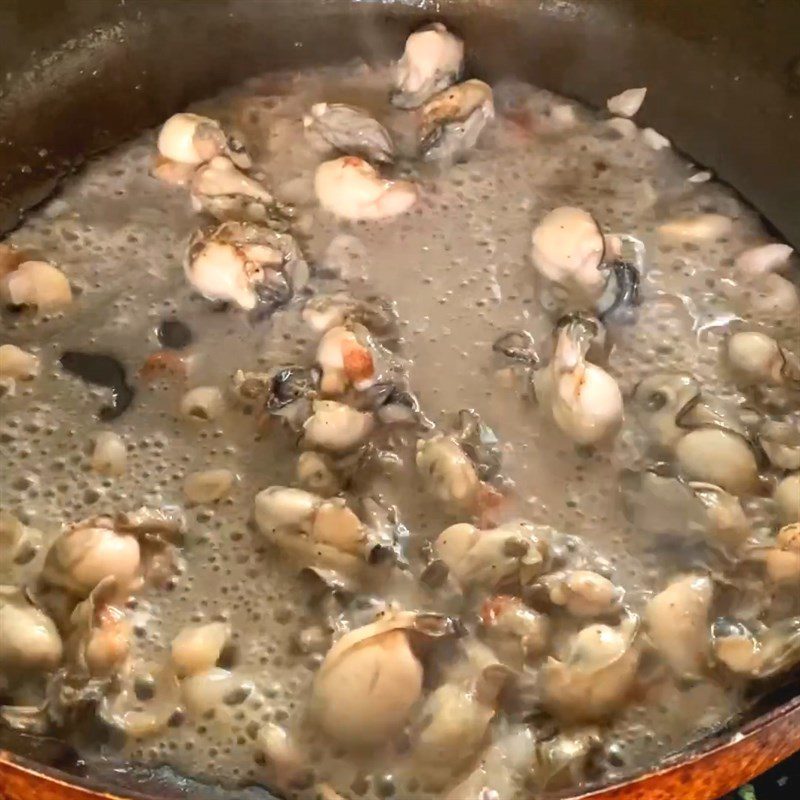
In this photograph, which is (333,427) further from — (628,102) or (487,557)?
(628,102)

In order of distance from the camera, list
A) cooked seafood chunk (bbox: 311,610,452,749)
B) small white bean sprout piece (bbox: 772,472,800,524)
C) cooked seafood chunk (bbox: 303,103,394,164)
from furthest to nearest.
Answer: cooked seafood chunk (bbox: 303,103,394,164) < small white bean sprout piece (bbox: 772,472,800,524) < cooked seafood chunk (bbox: 311,610,452,749)

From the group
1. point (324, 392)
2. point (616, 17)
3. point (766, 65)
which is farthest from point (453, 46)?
point (324, 392)

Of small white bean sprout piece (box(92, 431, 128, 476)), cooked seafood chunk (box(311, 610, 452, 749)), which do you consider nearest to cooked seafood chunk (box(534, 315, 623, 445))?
cooked seafood chunk (box(311, 610, 452, 749))

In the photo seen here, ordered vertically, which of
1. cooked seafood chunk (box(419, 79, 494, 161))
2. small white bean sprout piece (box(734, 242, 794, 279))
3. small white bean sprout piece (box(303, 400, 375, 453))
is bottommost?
small white bean sprout piece (box(303, 400, 375, 453))

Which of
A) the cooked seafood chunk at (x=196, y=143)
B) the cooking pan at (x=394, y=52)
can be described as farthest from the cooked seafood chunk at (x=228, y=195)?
the cooking pan at (x=394, y=52)

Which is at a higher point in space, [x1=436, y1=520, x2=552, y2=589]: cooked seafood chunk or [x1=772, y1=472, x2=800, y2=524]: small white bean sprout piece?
[x1=772, y1=472, x2=800, y2=524]: small white bean sprout piece

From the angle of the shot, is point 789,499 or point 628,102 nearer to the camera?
point 789,499

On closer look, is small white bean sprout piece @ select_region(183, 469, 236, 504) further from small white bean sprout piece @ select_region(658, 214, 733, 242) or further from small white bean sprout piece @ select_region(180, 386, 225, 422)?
small white bean sprout piece @ select_region(658, 214, 733, 242)

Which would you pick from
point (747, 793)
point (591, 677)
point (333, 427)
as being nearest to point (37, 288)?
point (333, 427)
